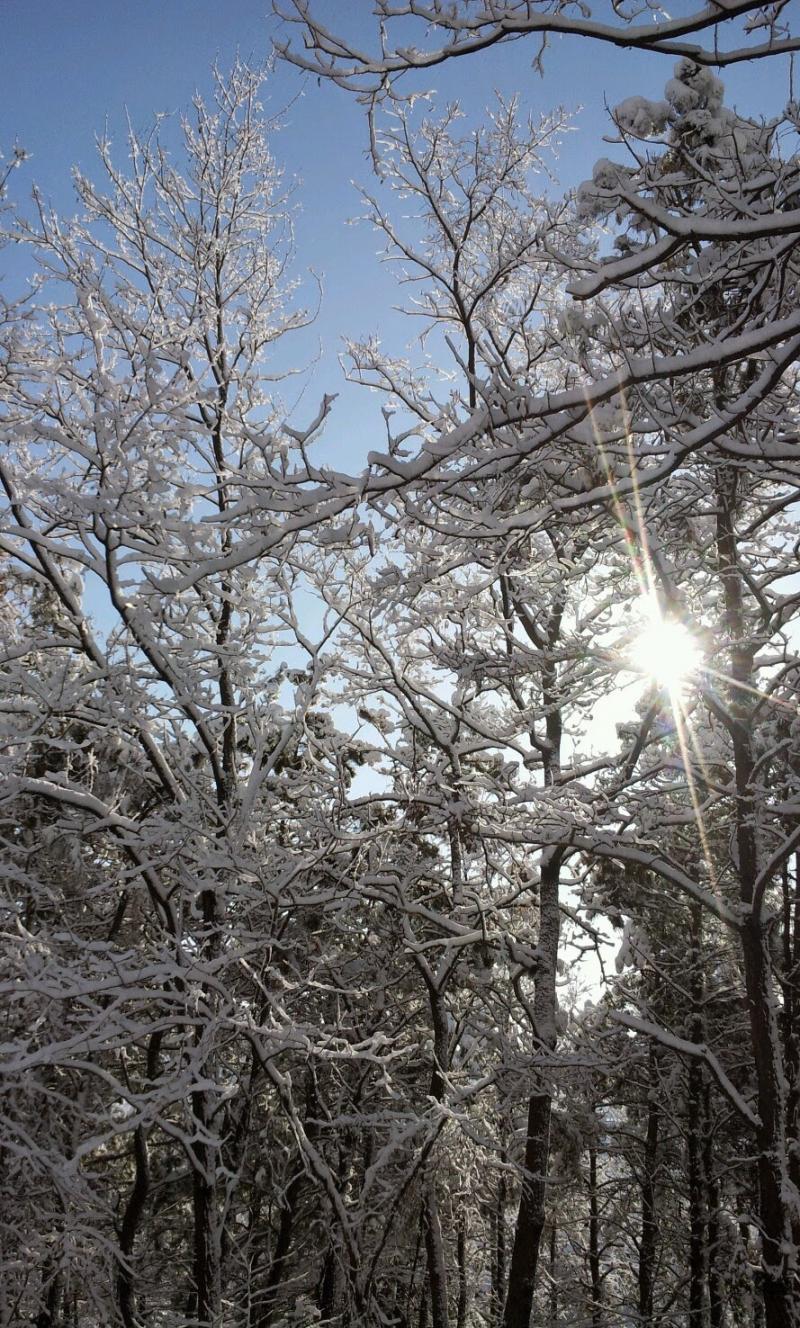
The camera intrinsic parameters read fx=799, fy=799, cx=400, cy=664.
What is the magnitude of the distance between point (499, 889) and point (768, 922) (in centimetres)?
361

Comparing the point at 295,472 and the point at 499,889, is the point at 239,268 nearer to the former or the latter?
the point at 295,472

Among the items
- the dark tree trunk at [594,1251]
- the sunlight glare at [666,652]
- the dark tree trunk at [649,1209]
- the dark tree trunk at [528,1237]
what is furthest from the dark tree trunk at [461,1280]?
the sunlight glare at [666,652]

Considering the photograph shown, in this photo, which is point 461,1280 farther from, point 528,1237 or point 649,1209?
point 528,1237

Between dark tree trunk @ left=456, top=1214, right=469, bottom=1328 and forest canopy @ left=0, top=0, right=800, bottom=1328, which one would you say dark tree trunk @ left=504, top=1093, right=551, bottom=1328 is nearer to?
forest canopy @ left=0, top=0, right=800, bottom=1328

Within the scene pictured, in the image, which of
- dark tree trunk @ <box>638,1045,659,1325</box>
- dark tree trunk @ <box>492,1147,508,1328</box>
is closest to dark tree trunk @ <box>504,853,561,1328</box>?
dark tree trunk @ <box>638,1045,659,1325</box>

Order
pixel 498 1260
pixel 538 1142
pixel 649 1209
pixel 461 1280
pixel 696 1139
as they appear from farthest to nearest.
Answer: pixel 498 1260 < pixel 461 1280 < pixel 649 1209 < pixel 696 1139 < pixel 538 1142

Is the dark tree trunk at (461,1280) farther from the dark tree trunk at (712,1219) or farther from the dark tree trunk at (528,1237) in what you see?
the dark tree trunk at (528,1237)

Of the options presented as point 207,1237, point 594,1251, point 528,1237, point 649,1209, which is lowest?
point 594,1251

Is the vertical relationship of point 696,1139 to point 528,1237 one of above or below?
above

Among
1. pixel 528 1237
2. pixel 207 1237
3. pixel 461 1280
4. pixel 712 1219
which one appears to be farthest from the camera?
pixel 461 1280

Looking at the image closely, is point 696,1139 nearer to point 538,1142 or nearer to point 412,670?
point 538,1142


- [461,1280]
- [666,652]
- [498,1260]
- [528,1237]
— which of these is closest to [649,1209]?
[498,1260]

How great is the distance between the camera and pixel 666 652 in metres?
5.72

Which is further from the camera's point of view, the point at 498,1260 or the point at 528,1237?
the point at 498,1260
